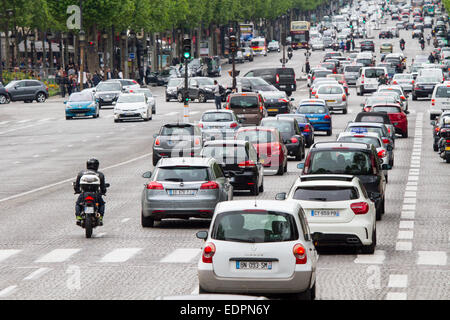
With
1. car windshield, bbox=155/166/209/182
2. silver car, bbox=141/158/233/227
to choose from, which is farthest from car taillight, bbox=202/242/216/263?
car windshield, bbox=155/166/209/182

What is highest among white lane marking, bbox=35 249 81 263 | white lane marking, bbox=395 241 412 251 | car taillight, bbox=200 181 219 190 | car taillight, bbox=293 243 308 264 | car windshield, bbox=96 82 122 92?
car taillight, bbox=293 243 308 264

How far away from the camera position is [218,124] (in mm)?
43438

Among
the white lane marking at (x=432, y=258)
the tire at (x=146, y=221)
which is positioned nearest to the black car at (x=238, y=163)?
the tire at (x=146, y=221)

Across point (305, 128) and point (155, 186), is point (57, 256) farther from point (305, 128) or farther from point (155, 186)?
point (305, 128)

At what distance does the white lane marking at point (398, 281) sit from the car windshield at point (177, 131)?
2009 centimetres

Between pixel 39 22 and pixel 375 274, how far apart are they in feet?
270

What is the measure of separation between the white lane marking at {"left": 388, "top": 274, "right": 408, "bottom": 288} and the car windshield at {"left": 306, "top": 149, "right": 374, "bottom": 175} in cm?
623

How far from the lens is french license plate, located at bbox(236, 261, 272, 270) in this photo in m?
14.1

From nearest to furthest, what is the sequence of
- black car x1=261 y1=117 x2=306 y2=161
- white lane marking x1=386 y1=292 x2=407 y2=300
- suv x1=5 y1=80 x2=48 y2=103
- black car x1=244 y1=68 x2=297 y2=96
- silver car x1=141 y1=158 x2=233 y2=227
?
white lane marking x1=386 y1=292 x2=407 y2=300, silver car x1=141 y1=158 x2=233 y2=227, black car x1=261 y1=117 x2=306 y2=161, suv x1=5 y1=80 x2=48 y2=103, black car x1=244 y1=68 x2=297 y2=96

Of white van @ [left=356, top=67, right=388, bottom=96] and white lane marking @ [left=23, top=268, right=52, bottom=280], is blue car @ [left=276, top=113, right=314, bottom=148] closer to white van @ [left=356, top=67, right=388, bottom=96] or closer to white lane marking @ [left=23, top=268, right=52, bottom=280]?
white lane marking @ [left=23, top=268, right=52, bottom=280]

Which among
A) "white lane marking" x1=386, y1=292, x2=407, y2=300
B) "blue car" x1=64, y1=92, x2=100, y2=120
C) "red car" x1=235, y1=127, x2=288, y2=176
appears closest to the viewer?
"white lane marking" x1=386, y1=292, x2=407, y2=300
